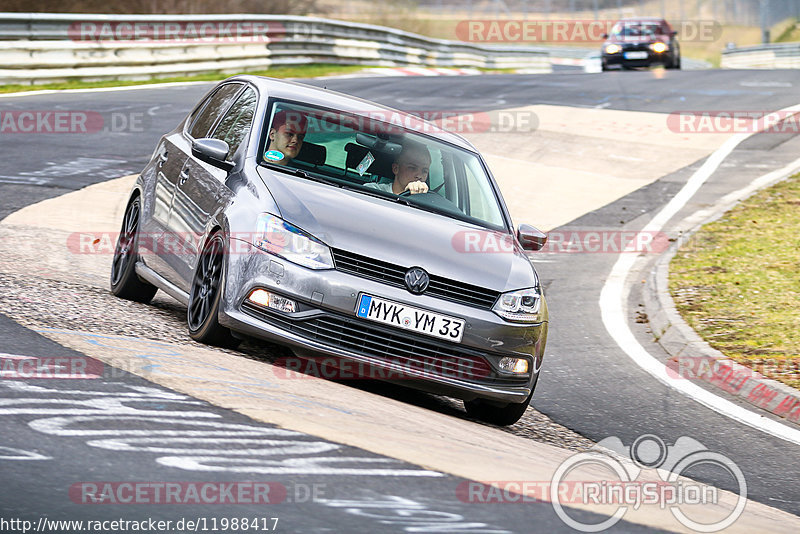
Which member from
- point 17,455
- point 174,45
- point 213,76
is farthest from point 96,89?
point 17,455

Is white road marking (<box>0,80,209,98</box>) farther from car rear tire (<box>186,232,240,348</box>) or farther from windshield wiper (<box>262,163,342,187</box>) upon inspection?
car rear tire (<box>186,232,240,348</box>)

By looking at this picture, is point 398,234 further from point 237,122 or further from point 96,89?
point 96,89

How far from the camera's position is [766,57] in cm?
4338

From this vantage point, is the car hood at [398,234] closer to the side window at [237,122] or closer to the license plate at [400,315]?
the license plate at [400,315]

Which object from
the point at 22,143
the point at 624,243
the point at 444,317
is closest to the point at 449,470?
the point at 444,317

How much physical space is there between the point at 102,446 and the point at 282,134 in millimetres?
3283

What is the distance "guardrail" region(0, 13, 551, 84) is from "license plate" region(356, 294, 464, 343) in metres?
17.4

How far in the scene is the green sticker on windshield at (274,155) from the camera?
7222mm

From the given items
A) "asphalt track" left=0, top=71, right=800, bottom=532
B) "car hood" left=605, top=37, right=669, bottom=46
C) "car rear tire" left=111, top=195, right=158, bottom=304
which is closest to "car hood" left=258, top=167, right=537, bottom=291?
"asphalt track" left=0, top=71, right=800, bottom=532

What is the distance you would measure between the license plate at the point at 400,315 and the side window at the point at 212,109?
8.38 ft

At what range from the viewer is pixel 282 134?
24.2 ft

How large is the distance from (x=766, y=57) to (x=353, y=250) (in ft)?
132

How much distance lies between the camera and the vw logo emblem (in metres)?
6.26

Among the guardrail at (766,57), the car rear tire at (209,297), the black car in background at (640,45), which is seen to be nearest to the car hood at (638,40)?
the black car in background at (640,45)
